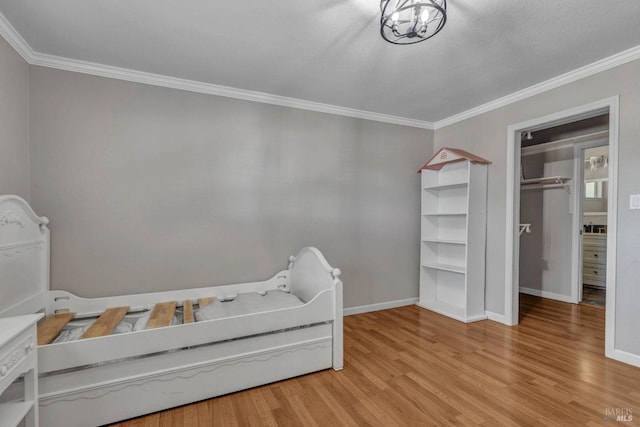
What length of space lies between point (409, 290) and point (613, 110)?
2.58 meters

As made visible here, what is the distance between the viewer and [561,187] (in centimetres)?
398

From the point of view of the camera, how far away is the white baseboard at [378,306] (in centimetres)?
334

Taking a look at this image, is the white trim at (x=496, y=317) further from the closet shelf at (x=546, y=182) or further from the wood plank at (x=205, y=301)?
the wood plank at (x=205, y=301)

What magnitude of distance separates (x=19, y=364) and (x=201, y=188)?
5.64ft

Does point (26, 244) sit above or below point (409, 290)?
above

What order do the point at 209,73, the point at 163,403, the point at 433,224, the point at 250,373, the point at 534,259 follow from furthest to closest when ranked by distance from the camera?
the point at 534,259
the point at 433,224
the point at 209,73
the point at 250,373
the point at 163,403

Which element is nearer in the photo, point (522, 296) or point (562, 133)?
point (562, 133)

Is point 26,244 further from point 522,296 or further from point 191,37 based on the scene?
point 522,296

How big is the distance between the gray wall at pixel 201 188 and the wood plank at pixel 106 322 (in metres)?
0.32

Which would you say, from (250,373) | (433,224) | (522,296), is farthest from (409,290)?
(250,373)

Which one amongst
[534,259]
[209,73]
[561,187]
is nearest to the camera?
[209,73]

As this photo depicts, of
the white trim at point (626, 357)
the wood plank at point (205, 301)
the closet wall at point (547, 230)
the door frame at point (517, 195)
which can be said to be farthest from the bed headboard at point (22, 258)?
the closet wall at point (547, 230)

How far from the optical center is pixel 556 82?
2605mm

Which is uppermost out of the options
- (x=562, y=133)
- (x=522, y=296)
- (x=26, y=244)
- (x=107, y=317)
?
(x=562, y=133)
